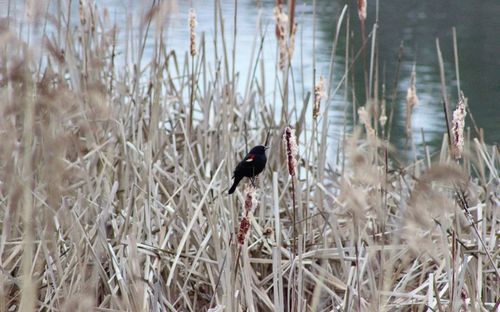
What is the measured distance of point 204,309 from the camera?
1.97 metres

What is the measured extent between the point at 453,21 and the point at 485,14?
314 millimetres

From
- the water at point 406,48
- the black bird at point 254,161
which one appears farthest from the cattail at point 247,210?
the water at point 406,48

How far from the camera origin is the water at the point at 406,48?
164 inches

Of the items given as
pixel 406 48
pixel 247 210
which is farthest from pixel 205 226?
pixel 406 48

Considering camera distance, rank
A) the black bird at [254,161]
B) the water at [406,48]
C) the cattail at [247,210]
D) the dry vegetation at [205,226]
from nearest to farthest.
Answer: the cattail at [247,210]
the dry vegetation at [205,226]
the black bird at [254,161]
the water at [406,48]

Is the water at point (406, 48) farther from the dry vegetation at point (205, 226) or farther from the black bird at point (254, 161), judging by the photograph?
the black bird at point (254, 161)

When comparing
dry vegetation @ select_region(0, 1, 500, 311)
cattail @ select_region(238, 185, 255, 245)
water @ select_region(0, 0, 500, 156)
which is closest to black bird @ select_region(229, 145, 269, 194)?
dry vegetation @ select_region(0, 1, 500, 311)

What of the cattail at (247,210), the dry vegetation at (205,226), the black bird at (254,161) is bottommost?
the dry vegetation at (205,226)

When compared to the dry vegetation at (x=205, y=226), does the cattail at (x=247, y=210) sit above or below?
above

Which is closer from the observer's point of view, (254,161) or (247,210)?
(247,210)

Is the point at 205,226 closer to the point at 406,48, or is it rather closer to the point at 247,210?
the point at 247,210

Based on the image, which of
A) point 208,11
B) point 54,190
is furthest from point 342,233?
point 208,11

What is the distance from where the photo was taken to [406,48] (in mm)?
5660

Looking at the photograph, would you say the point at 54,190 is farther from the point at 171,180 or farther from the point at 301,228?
the point at 171,180
